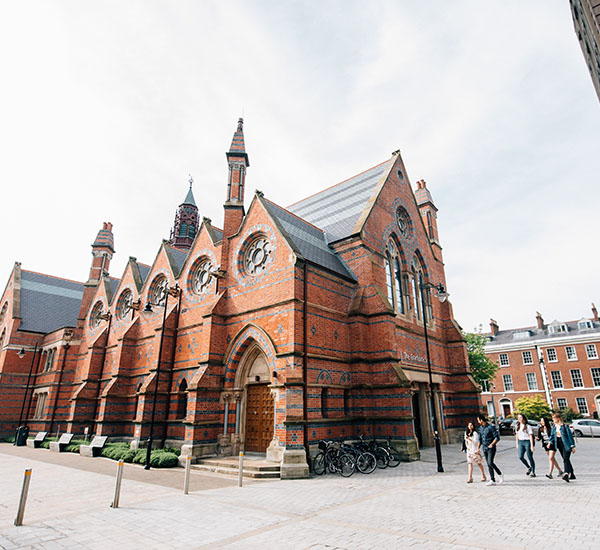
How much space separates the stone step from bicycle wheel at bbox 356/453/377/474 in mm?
2835

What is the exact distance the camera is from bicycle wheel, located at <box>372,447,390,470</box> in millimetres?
13672

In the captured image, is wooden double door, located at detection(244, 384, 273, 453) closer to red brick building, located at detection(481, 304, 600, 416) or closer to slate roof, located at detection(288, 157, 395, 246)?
slate roof, located at detection(288, 157, 395, 246)

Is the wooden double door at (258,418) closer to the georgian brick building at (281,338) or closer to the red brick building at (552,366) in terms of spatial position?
the georgian brick building at (281,338)

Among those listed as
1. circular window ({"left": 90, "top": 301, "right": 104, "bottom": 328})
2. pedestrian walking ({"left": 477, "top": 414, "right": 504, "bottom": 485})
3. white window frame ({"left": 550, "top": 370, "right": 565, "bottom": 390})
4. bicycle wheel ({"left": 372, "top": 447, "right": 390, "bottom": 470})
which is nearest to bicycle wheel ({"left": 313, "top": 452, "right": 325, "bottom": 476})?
bicycle wheel ({"left": 372, "top": 447, "right": 390, "bottom": 470})

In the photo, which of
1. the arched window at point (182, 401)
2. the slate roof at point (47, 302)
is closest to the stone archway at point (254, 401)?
the arched window at point (182, 401)

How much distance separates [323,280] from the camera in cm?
1638

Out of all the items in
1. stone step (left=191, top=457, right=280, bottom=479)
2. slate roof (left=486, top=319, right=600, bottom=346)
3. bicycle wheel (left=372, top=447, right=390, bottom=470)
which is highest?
slate roof (left=486, top=319, right=600, bottom=346)

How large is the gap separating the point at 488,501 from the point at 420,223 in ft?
61.7

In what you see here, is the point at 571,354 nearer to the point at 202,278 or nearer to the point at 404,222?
the point at 404,222

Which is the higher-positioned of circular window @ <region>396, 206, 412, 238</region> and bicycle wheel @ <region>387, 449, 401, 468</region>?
circular window @ <region>396, 206, 412, 238</region>

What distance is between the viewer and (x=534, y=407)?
131ft

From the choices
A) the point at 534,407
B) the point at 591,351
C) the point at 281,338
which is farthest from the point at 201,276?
the point at 591,351

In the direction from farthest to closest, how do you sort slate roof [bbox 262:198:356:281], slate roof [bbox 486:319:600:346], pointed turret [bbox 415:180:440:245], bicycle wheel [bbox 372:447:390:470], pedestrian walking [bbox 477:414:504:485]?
slate roof [bbox 486:319:600:346], pointed turret [bbox 415:180:440:245], slate roof [bbox 262:198:356:281], bicycle wheel [bbox 372:447:390:470], pedestrian walking [bbox 477:414:504:485]

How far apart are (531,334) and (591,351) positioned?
8.57 m
